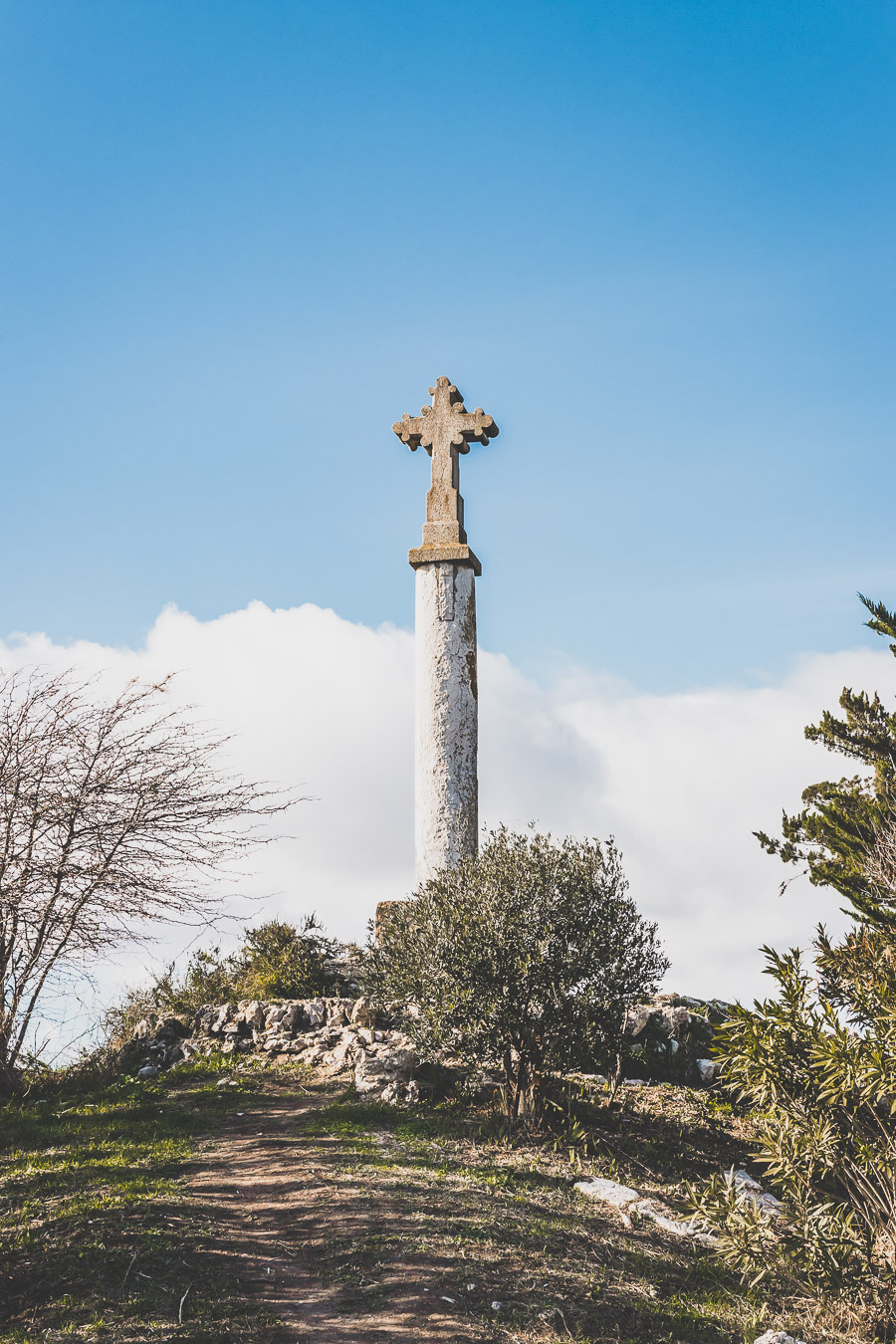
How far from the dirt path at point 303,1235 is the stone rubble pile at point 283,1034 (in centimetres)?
161

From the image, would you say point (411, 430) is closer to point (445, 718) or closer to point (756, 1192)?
point (445, 718)

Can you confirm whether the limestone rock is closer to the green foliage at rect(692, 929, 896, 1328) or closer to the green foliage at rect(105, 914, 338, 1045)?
the green foliage at rect(105, 914, 338, 1045)

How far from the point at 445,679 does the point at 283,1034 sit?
431cm

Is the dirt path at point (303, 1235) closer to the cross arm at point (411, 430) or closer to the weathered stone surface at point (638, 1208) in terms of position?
the weathered stone surface at point (638, 1208)

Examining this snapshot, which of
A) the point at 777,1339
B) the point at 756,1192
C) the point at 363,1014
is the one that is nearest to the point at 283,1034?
the point at 363,1014

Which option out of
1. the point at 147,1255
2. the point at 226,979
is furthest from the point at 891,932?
the point at 226,979

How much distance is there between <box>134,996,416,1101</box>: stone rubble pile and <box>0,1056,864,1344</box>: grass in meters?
1.24

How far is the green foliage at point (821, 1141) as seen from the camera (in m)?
5.30

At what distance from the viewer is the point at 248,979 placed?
12.0m

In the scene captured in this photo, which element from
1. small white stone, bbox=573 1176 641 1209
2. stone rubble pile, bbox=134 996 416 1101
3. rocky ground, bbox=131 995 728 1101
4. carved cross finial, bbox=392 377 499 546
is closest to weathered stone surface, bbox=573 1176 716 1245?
small white stone, bbox=573 1176 641 1209

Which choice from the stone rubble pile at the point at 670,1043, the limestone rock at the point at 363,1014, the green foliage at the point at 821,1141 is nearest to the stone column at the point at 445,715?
the limestone rock at the point at 363,1014

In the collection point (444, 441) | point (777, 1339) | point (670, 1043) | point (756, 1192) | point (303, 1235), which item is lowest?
point (777, 1339)

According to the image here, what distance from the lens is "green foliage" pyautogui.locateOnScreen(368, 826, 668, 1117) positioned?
24.8 ft

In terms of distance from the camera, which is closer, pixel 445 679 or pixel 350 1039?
pixel 350 1039
